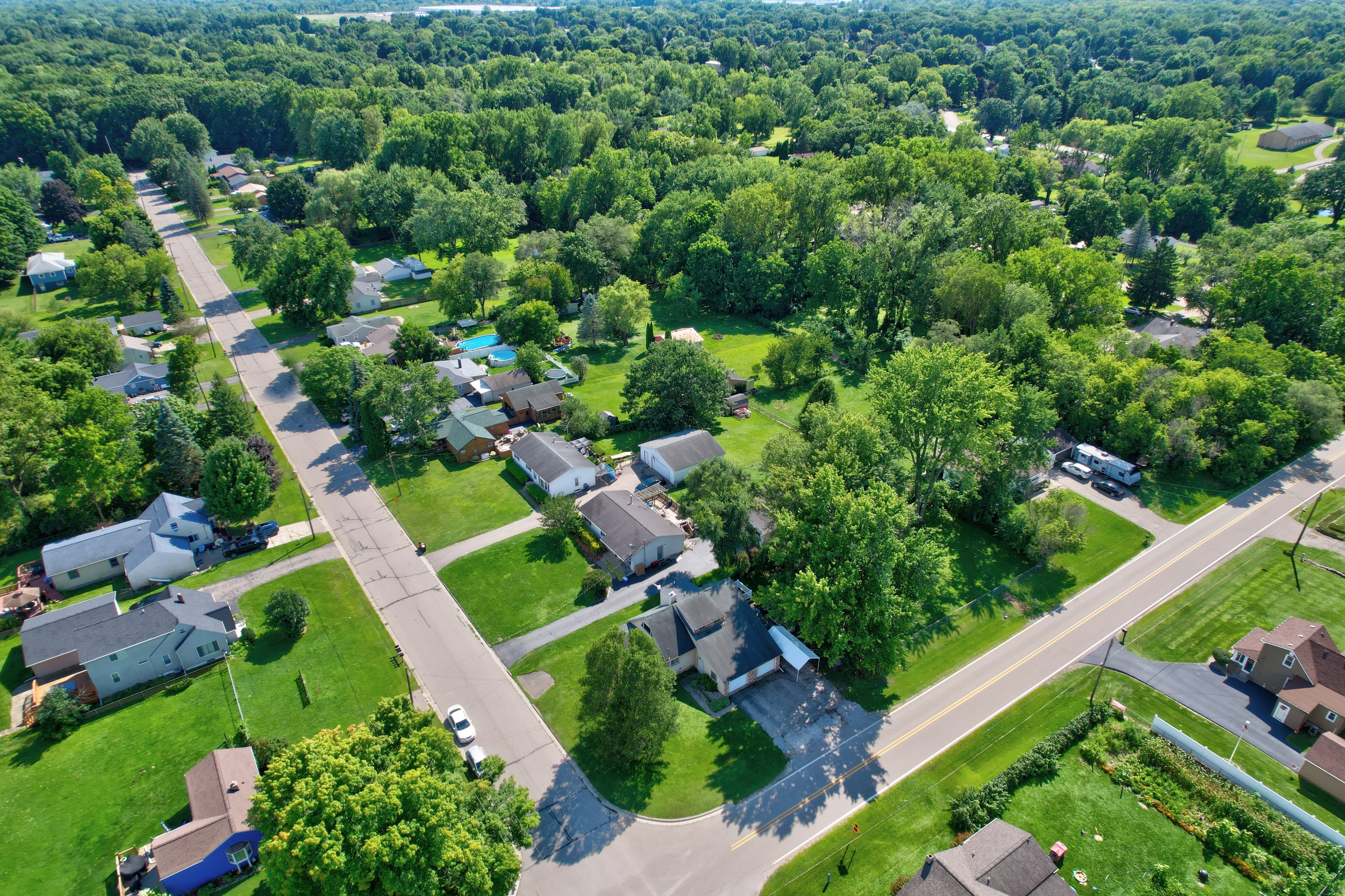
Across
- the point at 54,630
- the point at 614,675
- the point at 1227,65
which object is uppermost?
the point at 1227,65

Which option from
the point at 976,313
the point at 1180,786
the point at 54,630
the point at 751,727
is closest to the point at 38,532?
the point at 54,630

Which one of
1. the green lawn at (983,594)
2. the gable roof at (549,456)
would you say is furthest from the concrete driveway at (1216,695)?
the gable roof at (549,456)

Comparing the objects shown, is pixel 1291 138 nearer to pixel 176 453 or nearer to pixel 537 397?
pixel 537 397

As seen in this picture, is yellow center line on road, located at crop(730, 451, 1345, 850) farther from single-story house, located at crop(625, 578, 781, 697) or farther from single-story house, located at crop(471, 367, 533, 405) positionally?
single-story house, located at crop(471, 367, 533, 405)

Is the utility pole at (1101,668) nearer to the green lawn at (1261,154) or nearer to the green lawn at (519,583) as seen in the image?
the green lawn at (519,583)

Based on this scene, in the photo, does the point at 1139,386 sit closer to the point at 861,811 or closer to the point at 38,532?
the point at 861,811
